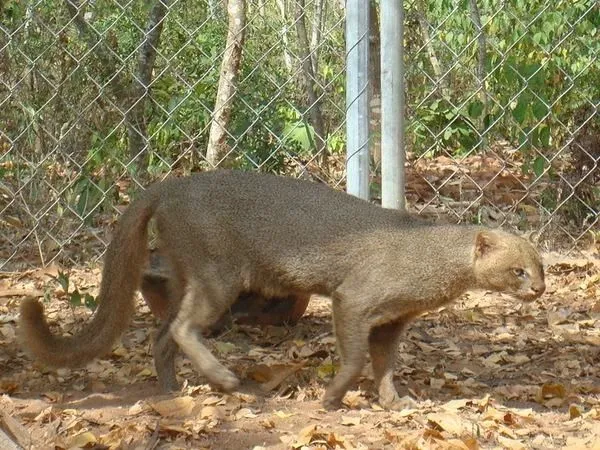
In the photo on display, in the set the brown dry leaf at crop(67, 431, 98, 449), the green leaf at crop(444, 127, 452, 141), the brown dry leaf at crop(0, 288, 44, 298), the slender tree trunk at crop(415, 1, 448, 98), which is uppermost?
the slender tree trunk at crop(415, 1, 448, 98)

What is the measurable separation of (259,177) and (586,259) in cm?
257

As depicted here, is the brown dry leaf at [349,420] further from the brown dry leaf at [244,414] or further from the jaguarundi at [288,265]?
the brown dry leaf at [244,414]

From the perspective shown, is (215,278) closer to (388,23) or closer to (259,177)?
(259,177)

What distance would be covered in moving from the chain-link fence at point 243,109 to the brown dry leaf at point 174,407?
204 centimetres

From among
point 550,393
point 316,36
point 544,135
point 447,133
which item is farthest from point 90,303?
point 316,36

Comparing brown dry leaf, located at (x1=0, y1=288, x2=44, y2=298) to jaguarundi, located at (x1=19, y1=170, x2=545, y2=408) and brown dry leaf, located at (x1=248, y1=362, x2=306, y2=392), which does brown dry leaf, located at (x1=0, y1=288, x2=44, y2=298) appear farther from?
brown dry leaf, located at (x1=248, y1=362, x2=306, y2=392)

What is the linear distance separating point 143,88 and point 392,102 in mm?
1461

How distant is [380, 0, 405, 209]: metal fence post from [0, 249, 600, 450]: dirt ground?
75cm

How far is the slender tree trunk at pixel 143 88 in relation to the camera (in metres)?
6.40

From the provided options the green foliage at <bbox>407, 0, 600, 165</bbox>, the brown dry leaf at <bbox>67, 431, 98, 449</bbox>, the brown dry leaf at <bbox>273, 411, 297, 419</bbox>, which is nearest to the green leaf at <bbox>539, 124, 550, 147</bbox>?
the green foliage at <bbox>407, 0, 600, 165</bbox>

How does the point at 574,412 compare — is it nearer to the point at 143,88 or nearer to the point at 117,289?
the point at 117,289

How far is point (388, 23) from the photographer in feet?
18.8

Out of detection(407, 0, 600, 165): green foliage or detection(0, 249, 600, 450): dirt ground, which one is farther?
detection(407, 0, 600, 165): green foliage

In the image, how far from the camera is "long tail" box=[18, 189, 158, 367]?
4766mm
